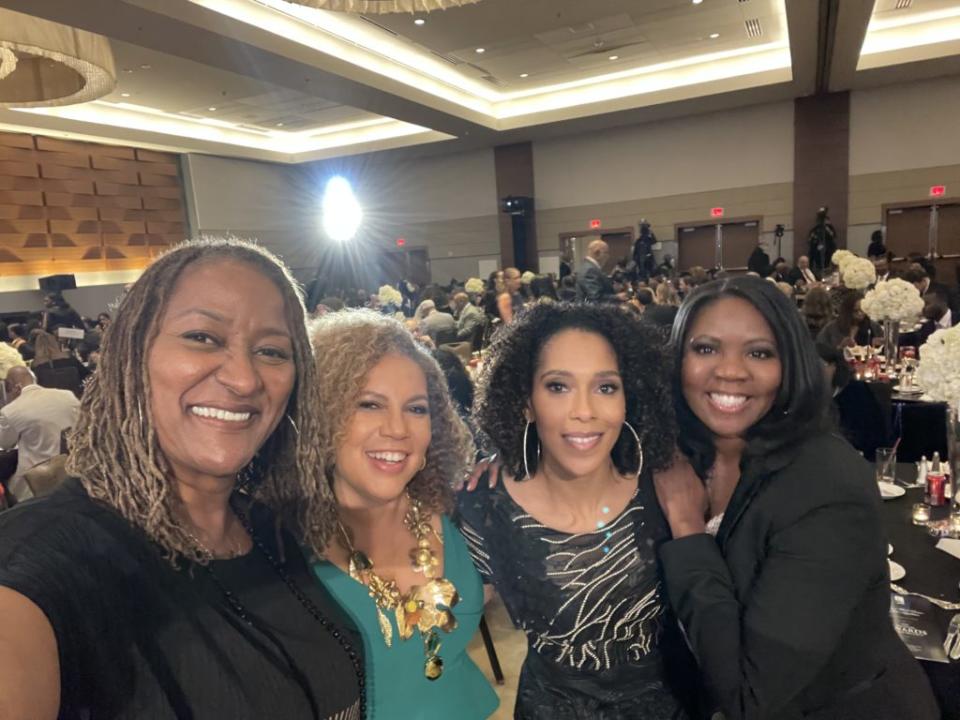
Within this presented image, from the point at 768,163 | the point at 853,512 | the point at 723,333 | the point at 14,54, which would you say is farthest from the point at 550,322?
the point at 768,163

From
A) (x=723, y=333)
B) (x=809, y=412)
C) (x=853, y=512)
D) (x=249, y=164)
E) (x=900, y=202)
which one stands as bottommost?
(x=853, y=512)

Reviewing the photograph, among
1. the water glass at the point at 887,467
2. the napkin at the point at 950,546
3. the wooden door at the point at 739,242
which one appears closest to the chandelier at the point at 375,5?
the napkin at the point at 950,546

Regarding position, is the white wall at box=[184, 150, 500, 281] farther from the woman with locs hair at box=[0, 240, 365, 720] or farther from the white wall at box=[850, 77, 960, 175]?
the woman with locs hair at box=[0, 240, 365, 720]

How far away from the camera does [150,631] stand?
91 cm

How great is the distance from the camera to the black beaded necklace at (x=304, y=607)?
3.43 feet

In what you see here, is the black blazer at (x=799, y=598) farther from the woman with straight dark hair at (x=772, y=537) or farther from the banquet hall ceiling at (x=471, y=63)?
the banquet hall ceiling at (x=471, y=63)

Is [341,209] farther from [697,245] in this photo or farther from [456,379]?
[456,379]

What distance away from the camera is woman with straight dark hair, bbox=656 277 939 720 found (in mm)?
1228

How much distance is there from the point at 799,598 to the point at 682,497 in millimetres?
367

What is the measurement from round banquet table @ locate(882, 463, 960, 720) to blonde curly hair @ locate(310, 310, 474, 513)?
996 millimetres

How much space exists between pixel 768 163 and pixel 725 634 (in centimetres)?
1256

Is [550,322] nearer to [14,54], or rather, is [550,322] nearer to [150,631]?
[150,631]

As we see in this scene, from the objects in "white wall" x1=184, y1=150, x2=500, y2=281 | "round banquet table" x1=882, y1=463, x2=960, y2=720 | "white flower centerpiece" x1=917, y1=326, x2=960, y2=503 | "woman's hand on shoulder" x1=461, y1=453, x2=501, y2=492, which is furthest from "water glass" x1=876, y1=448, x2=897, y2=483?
"white wall" x1=184, y1=150, x2=500, y2=281

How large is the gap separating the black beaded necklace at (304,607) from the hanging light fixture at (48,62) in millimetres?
3452
